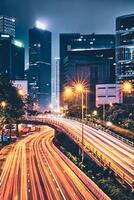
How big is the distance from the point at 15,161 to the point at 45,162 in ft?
21.7

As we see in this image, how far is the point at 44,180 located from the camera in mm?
63344

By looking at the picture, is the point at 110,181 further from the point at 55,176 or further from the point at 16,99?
the point at 16,99

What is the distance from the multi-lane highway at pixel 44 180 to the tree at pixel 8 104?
1145 inches

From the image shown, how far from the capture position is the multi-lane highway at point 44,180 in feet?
170

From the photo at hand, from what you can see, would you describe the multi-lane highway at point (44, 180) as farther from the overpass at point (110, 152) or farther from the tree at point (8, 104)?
the tree at point (8, 104)

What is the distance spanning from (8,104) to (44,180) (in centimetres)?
6796

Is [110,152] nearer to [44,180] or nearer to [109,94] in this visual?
[44,180]

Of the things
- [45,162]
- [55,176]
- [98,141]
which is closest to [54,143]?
[98,141]

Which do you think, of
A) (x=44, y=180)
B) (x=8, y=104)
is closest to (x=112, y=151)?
(x=44, y=180)

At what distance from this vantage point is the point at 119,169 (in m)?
60.3

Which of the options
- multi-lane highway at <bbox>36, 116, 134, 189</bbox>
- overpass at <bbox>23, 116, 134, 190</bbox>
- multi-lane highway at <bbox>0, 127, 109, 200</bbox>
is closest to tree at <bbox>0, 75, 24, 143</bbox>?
overpass at <bbox>23, 116, 134, 190</bbox>

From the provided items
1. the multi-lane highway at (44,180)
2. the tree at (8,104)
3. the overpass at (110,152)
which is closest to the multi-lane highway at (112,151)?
the overpass at (110,152)

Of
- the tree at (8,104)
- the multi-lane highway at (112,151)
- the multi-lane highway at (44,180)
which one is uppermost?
the tree at (8,104)

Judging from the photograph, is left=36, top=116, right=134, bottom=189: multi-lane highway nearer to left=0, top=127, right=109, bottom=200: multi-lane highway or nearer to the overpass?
the overpass
